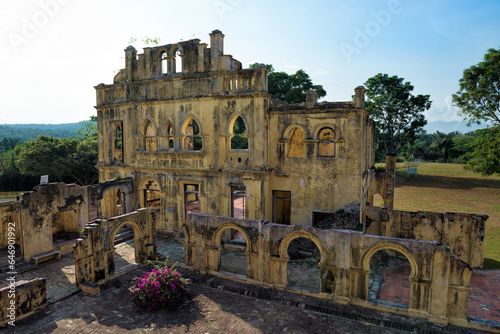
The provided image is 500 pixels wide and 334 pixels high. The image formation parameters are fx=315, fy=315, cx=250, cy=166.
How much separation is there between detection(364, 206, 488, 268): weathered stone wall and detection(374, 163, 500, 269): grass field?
1.51 m

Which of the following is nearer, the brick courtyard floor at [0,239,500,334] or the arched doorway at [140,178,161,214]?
the brick courtyard floor at [0,239,500,334]

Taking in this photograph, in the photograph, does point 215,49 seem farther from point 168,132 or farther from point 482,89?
point 482,89

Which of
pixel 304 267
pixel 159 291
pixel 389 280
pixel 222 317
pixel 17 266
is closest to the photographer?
pixel 222 317

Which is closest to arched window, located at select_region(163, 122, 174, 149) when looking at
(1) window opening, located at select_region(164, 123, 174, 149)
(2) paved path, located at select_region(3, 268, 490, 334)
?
(1) window opening, located at select_region(164, 123, 174, 149)

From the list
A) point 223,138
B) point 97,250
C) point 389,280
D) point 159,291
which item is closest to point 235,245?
point 223,138

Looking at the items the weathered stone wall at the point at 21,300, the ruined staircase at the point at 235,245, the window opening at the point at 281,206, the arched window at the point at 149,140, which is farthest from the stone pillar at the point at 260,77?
the weathered stone wall at the point at 21,300

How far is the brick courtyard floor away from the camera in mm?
9508

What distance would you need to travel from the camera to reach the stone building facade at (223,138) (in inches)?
612

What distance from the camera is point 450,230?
1455cm

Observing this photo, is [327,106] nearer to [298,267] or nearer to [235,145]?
[298,267]

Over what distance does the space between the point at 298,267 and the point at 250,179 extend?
498 cm

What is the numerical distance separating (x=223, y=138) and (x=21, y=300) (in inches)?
427

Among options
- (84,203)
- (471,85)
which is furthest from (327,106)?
(471,85)

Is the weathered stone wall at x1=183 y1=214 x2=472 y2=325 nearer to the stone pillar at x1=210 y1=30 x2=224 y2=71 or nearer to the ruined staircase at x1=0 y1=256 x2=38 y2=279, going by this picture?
the ruined staircase at x1=0 y1=256 x2=38 y2=279
